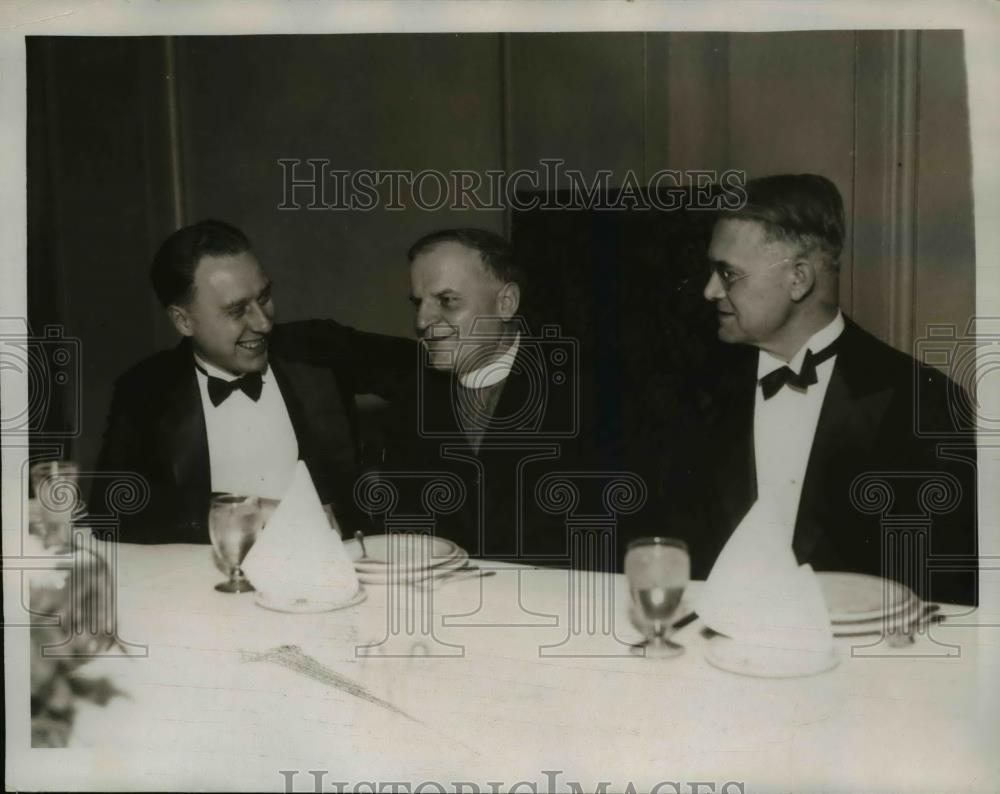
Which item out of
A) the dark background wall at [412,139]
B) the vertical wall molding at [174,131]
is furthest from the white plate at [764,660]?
the vertical wall molding at [174,131]

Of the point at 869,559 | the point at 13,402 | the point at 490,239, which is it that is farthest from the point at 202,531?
the point at 869,559

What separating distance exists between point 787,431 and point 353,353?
89 centimetres

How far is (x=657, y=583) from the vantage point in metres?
1.89

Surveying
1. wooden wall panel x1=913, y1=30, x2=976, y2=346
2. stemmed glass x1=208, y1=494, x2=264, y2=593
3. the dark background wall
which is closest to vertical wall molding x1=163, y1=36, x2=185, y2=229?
the dark background wall

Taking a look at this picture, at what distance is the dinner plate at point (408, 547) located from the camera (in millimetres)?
1922

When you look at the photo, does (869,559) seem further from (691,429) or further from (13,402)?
(13,402)

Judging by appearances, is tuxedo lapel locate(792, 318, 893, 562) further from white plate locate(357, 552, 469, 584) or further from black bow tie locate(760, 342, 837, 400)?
white plate locate(357, 552, 469, 584)

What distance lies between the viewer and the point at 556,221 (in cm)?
187

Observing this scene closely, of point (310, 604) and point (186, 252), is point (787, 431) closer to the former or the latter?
point (310, 604)

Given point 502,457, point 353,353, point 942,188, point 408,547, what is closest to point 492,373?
point 502,457

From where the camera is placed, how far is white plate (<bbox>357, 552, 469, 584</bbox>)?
1923mm

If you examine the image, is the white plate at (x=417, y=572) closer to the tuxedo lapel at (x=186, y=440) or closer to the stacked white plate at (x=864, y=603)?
the tuxedo lapel at (x=186, y=440)

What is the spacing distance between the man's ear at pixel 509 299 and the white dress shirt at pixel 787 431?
0.50m

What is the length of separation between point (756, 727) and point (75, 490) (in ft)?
4.92
